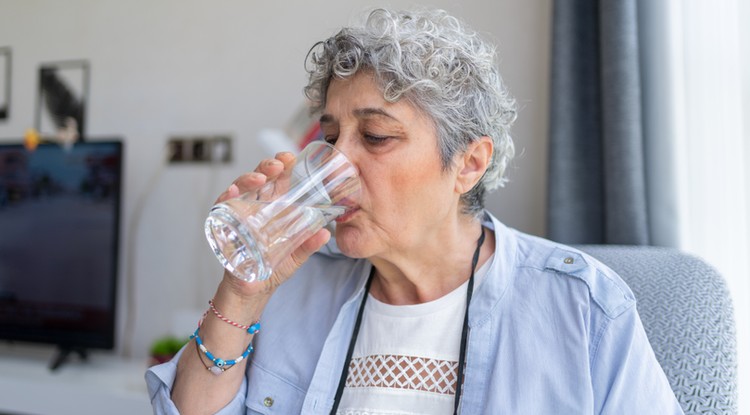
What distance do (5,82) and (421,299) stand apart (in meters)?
2.47

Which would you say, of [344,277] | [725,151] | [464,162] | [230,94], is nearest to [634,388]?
[464,162]

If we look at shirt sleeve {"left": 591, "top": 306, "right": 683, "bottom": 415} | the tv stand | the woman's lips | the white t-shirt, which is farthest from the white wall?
shirt sleeve {"left": 591, "top": 306, "right": 683, "bottom": 415}

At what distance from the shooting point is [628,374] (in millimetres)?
897

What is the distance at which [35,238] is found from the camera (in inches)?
97.2

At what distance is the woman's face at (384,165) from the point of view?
0.98 m

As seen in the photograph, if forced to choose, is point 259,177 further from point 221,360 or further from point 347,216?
point 221,360

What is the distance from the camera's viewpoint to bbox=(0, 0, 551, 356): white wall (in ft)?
7.80

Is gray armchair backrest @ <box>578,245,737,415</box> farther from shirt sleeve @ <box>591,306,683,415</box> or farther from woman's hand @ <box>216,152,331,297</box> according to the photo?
woman's hand @ <box>216,152,331,297</box>

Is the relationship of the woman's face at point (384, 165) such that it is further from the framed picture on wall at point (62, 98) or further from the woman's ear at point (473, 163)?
the framed picture on wall at point (62, 98)

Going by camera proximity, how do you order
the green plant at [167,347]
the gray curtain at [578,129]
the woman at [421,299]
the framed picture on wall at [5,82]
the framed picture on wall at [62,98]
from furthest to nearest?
1. the framed picture on wall at [5,82]
2. the framed picture on wall at [62,98]
3. the green plant at [167,347]
4. the gray curtain at [578,129]
5. the woman at [421,299]

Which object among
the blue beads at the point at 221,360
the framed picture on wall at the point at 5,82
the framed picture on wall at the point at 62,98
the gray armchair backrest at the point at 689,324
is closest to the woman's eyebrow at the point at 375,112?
the blue beads at the point at 221,360

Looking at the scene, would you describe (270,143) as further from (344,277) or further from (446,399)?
(446,399)

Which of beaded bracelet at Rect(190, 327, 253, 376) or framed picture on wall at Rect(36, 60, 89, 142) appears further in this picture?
framed picture on wall at Rect(36, 60, 89, 142)

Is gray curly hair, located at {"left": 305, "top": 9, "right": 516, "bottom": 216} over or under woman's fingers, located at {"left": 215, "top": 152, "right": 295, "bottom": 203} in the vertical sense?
over
